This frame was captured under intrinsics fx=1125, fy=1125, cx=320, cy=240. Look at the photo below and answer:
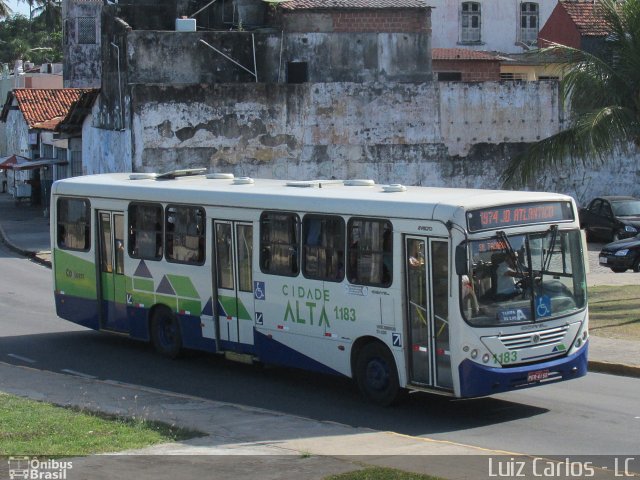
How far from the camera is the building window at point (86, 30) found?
47812mm

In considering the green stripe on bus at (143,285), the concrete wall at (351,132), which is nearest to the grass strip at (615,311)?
the green stripe on bus at (143,285)

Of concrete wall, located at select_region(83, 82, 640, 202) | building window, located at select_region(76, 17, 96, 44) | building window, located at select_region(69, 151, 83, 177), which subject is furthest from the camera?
building window, located at select_region(69, 151, 83, 177)

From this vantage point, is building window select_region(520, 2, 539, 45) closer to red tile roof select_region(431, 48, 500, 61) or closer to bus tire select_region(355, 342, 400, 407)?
red tile roof select_region(431, 48, 500, 61)

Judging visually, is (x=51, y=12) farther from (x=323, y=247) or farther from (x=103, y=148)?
(x=323, y=247)

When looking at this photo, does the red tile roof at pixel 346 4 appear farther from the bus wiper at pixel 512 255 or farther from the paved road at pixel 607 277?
the bus wiper at pixel 512 255

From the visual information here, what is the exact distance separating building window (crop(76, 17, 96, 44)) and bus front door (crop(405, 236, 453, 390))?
122 feet

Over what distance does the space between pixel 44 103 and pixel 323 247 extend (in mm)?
44657

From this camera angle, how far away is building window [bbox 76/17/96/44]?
47.8 metres

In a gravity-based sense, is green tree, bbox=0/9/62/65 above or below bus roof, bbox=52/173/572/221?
above

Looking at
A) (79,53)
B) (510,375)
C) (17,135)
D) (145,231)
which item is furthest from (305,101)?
(17,135)

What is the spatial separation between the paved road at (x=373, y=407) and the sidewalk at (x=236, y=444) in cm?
82

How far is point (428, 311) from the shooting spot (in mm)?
13109

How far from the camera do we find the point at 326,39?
37938mm

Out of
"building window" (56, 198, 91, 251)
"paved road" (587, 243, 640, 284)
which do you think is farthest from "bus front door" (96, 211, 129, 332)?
"paved road" (587, 243, 640, 284)
